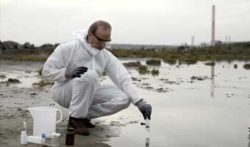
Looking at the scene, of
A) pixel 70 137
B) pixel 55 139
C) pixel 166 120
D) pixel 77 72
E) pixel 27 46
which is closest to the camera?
pixel 70 137

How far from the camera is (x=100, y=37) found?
223 inches

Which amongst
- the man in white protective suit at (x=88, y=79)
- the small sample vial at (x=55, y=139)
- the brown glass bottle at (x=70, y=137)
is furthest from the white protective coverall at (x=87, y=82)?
the brown glass bottle at (x=70, y=137)

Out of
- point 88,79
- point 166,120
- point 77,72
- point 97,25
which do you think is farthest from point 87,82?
point 166,120

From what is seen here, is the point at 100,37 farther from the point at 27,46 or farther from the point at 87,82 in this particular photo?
the point at 27,46

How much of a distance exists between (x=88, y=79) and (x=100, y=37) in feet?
1.63

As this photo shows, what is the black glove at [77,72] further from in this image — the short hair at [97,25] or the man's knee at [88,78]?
the short hair at [97,25]

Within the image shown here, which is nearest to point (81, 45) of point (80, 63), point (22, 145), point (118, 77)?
point (80, 63)

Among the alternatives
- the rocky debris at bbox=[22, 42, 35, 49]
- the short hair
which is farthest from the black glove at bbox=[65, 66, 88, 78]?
the rocky debris at bbox=[22, 42, 35, 49]

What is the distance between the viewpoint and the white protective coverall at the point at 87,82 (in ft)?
18.7

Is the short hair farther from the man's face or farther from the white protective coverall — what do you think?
the white protective coverall

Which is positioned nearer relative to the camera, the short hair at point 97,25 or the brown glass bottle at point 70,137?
the brown glass bottle at point 70,137

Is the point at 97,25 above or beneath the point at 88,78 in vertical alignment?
above

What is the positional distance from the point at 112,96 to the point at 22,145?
1400 millimetres

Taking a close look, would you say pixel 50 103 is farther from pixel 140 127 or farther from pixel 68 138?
pixel 68 138
